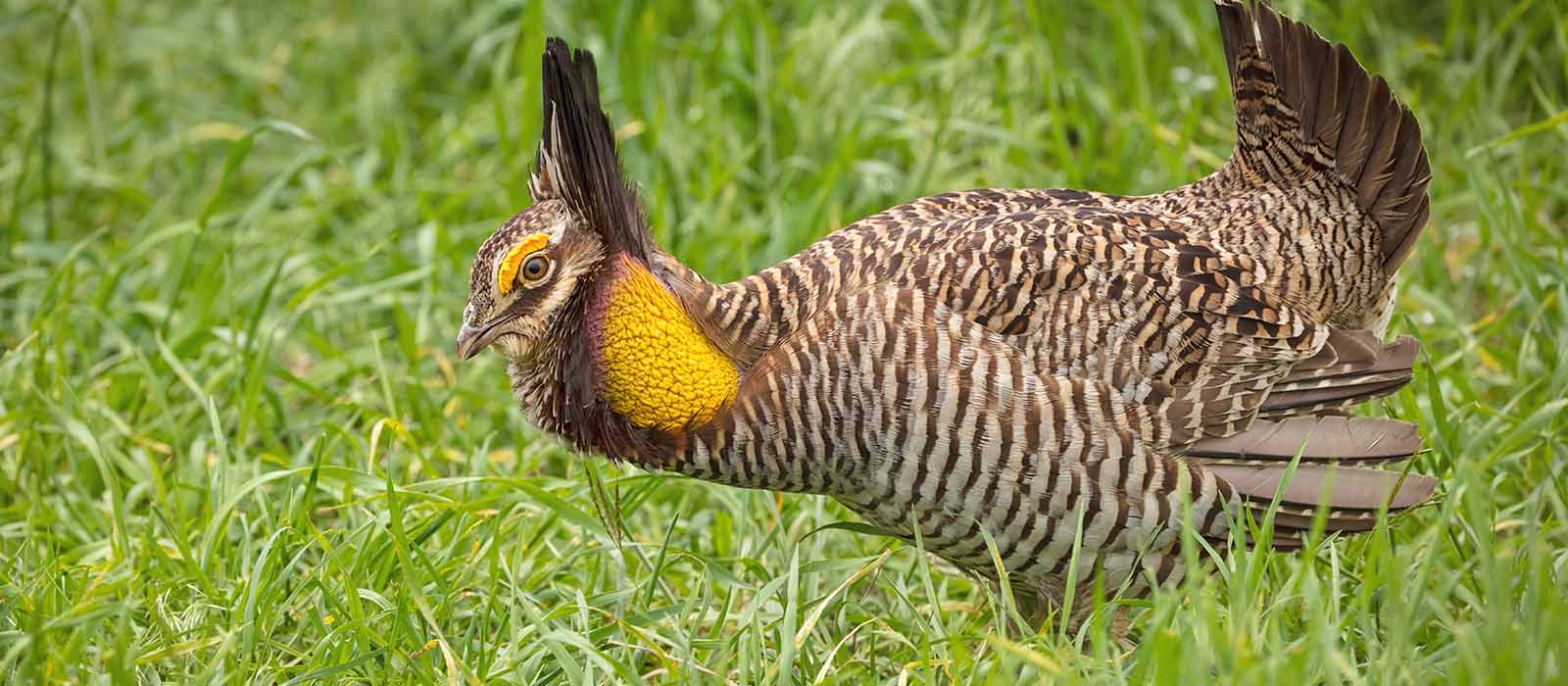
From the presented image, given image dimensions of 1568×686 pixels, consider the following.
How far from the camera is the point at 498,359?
4871mm

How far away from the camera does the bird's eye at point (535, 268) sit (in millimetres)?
3240

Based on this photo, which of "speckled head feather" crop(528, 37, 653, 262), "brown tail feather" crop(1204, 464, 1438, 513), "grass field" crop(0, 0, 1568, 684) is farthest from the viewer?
"speckled head feather" crop(528, 37, 653, 262)

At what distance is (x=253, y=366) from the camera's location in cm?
423

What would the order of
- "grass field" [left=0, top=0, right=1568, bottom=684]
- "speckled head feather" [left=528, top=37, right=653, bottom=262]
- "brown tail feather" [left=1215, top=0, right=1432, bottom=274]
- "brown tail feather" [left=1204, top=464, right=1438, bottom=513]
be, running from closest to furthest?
1. "grass field" [left=0, top=0, right=1568, bottom=684]
2. "brown tail feather" [left=1204, top=464, right=1438, bottom=513]
3. "speckled head feather" [left=528, top=37, right=653, bottom=262]
4. "brown tail feather" [left=1215, top=0, right=1432, bottom=274]

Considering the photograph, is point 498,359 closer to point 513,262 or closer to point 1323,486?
point 513,262

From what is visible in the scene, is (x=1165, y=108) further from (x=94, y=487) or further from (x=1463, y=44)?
(x=94, y=487)

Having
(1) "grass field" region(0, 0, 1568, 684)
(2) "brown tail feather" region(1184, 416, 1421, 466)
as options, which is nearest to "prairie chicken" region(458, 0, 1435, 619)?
(2) "brown tail feather" region(1184, 416, 1421, 466)

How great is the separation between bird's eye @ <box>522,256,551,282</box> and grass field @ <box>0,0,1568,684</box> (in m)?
0.49

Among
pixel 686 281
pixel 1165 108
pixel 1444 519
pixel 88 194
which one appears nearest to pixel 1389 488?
pixel 1444 519

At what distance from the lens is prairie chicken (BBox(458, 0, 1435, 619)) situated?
3.17 m

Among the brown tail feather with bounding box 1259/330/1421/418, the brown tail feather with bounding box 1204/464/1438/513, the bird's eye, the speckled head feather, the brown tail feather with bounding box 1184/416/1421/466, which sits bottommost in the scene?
the brown tail feather with bounding box 1204/464/1438/513

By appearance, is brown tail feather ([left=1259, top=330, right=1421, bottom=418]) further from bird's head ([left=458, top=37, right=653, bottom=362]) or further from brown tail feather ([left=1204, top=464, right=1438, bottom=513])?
bird's head ([left=458, top=37, right=653, bottom=362])

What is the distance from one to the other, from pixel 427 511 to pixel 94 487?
105cm

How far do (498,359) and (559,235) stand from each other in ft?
5.40
